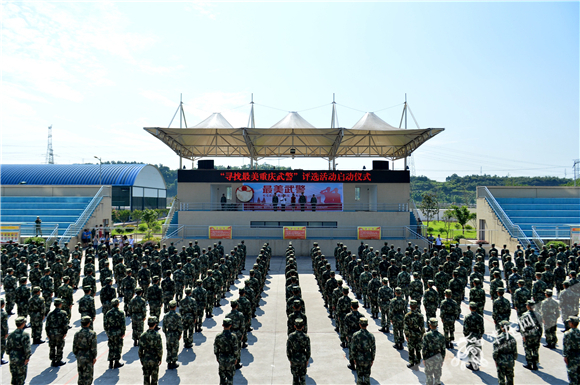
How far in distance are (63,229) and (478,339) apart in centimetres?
2941

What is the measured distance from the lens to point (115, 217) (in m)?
50.3

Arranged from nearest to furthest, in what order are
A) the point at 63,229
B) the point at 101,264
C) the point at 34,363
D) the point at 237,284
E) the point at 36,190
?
the point at 34,363, the point at 101,264, the point at 237,284, the point at 63,229, the point at 36,190

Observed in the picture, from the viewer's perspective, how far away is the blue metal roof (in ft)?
195

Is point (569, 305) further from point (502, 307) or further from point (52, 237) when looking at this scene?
point (52, 237)

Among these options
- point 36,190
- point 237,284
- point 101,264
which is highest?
point 36,190

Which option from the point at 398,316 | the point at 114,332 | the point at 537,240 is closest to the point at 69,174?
the point at 114,332

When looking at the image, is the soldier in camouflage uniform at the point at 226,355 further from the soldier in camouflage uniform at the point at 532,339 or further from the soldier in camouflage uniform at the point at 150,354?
the soldier in camouflage uniform at the point at 532,339

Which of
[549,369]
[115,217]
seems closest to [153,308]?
[549,369]

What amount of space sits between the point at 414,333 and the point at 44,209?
108 ft

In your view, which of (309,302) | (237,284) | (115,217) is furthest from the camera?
(115,217)

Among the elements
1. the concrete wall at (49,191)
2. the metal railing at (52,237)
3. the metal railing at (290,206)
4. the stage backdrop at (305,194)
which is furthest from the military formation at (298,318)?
the concrete wall at (49,191)

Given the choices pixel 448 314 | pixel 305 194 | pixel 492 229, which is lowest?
pixel 448 314

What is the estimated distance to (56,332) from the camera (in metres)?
8.03

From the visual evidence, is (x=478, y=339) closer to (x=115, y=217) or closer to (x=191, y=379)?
(x=191, y=379)
